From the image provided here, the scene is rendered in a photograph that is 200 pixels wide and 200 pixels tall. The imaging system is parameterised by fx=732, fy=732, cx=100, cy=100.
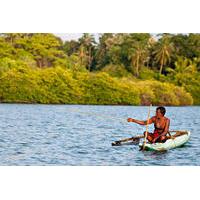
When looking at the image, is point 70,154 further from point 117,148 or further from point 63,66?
point 63,66

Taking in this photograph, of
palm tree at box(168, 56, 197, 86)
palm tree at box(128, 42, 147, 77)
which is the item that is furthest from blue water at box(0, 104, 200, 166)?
palm tree at box(128, 42, 147, 77)

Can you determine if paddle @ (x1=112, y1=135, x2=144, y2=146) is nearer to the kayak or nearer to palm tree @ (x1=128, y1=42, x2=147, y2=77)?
the kayak

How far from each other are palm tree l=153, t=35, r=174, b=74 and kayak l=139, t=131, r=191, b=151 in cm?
132

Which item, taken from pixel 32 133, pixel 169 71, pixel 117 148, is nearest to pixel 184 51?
pixel 169 71

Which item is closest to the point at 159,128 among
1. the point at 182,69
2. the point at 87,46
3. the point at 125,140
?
the point at 125,140

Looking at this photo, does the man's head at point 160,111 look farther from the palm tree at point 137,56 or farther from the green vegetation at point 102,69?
the palm tree at point 137,56

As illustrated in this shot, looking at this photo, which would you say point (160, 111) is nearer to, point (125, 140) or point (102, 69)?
point (125, 140)

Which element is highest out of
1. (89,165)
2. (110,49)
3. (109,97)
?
(110,49)

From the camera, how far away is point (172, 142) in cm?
1162

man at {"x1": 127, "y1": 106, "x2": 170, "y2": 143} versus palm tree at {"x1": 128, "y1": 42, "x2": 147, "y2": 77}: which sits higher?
palm tree at {"x1": 128, "y1": 42, "x2": 147, "y2": 77}

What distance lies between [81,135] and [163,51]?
2022 mm

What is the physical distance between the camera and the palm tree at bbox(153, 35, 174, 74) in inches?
480
